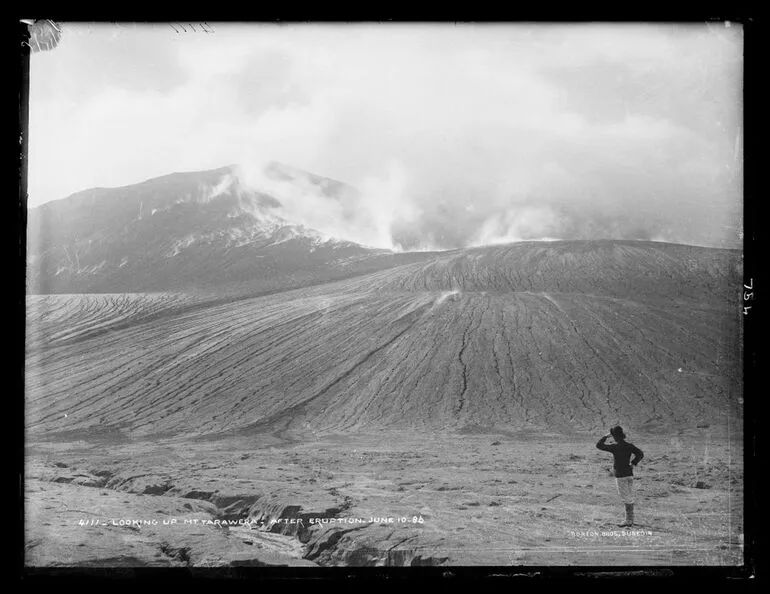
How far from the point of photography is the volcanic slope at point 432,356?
3.63 meters

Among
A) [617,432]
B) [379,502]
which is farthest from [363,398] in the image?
[617,432]

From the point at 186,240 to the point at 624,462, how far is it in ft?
9.86

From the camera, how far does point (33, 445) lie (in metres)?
3.59

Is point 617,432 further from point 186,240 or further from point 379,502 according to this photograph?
point 186,240

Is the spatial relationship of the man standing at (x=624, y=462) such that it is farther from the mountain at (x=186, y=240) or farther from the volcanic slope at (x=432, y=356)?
the mountain at (x=186, y=240)

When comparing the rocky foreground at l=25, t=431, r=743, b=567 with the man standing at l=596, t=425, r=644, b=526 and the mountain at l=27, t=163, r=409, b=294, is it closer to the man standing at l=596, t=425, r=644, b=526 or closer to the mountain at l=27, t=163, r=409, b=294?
the man standing at l=596, t=425, r=644, b=526

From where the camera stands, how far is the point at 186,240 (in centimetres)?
399

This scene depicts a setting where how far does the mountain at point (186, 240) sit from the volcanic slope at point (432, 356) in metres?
0.17

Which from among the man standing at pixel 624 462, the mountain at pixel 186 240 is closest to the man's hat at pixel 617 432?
the man standing at pixel 624 462

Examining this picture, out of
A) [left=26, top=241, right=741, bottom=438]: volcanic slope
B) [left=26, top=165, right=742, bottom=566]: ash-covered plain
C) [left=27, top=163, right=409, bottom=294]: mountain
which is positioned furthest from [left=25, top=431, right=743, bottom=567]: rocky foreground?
[left=27, top=163, right=409, bottom=294]: mountain
